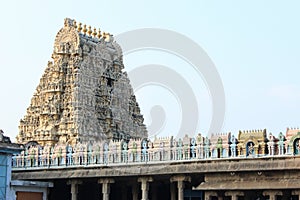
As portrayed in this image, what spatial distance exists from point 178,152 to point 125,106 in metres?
21.4

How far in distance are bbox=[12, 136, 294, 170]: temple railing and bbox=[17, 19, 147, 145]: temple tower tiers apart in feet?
28.6

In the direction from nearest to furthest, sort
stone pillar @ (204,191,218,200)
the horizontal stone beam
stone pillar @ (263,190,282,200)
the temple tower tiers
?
the horizontal stone beam
stone pillar @ (263,190,282,200)
stone pillar @ (204,191,218,200)
the temple tower tiers

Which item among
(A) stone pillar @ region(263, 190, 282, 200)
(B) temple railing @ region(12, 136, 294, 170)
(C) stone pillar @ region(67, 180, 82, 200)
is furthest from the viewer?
(C) stone pillar @ region(67, 180, 82, 200)

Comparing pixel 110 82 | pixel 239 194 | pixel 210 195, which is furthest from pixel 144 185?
pixel 110 82

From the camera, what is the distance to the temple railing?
28.5 m

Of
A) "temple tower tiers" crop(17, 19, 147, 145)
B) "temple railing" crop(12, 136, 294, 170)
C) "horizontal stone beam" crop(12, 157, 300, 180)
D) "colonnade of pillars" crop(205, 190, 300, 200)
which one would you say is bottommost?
"colonnade of pillars" crop(205, 190, 300, 200)

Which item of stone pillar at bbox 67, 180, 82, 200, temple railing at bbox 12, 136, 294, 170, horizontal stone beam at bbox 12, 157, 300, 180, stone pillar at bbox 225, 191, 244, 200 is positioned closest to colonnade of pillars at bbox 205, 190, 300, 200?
stone pillar at bbox 225, 191, 244, 200

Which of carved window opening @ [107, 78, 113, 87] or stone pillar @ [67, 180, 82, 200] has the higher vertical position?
carved window opening @ [107, 78, 113, 87]

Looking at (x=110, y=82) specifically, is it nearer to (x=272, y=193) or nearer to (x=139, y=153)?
(x=139, y=153)

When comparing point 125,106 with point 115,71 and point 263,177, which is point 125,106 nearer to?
point 115,71

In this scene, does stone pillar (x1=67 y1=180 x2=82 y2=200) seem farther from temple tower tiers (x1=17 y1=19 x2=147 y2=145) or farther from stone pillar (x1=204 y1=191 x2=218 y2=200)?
temple tower tiers (x1=17 y1=19 x2=147 y2=145)

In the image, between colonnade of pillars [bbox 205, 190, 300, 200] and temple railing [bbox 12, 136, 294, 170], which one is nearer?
colonnade of pillars [bbox 205, 190, 300, 200]

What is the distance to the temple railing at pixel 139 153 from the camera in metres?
28.5

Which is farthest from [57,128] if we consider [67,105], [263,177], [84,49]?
[263,177]
